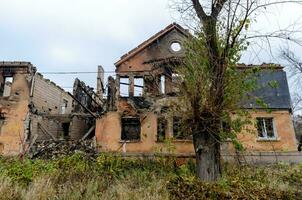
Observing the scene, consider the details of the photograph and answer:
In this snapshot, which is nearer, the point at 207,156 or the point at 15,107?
the point at 207,156

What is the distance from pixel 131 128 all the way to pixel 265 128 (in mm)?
9667

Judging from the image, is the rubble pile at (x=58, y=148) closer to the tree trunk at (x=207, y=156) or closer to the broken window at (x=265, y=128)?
the tree trunk at (x=207, y=156)

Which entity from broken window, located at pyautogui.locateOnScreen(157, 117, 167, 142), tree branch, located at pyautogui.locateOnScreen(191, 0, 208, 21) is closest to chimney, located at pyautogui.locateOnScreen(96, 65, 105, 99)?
broken window, located at pyautogui.locateOnScreen(157, 117, 167, 142)

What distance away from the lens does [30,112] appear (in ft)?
69.5

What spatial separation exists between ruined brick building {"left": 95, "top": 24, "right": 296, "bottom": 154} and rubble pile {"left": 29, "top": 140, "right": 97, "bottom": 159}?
1.22 metres

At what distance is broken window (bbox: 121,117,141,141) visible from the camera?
68.2 ft

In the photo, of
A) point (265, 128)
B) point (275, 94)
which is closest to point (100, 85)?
point (265, 128)

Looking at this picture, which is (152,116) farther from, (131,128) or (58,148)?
(58,148)

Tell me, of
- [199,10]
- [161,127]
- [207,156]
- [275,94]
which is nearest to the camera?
[207,156]

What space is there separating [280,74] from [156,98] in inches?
399

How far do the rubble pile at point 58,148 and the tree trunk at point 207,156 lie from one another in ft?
31.4

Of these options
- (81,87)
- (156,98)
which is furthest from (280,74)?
(81,87)

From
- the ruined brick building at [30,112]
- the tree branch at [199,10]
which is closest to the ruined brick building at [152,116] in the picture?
the ruined brick building at [30,112]

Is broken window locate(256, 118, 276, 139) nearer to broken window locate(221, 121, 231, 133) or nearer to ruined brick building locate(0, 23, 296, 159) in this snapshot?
ruined brick building locate(0, 23, 296, 159)
